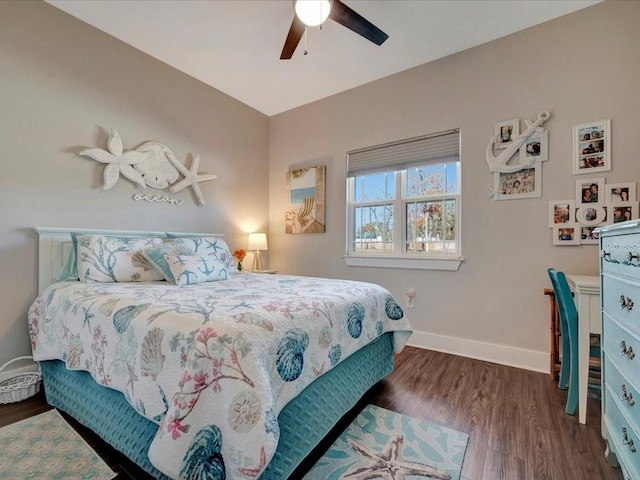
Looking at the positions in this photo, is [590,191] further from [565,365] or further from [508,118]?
[565,365]

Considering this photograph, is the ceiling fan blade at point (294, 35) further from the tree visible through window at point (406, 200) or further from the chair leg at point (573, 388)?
the chair leg at point (573, 388)

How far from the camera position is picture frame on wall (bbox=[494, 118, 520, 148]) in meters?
2.42

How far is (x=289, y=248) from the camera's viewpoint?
3.85 m

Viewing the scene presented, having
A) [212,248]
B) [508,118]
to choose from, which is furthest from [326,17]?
[212,248]

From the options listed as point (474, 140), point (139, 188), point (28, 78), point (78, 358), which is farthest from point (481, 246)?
point (28, 78)

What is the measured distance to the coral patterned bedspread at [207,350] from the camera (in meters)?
0.90

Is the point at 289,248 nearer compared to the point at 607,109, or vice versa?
the point at 607,109

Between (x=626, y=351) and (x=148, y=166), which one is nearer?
(x=626, y=351)

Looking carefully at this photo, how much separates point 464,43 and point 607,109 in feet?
4.04

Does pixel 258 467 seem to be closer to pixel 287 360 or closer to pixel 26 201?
pixel 287 360

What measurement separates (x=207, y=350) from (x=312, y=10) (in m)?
2.00

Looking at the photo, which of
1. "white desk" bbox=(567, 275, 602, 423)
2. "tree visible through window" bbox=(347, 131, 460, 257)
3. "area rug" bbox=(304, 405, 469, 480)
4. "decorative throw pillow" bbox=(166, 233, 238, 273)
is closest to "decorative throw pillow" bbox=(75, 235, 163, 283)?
"decorative throw pillow" bbox=(166, 233, 238, 273)

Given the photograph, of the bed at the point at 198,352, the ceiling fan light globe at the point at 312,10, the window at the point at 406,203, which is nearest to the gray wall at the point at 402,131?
the window at the point at 406,203

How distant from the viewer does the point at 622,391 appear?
1.14 m
